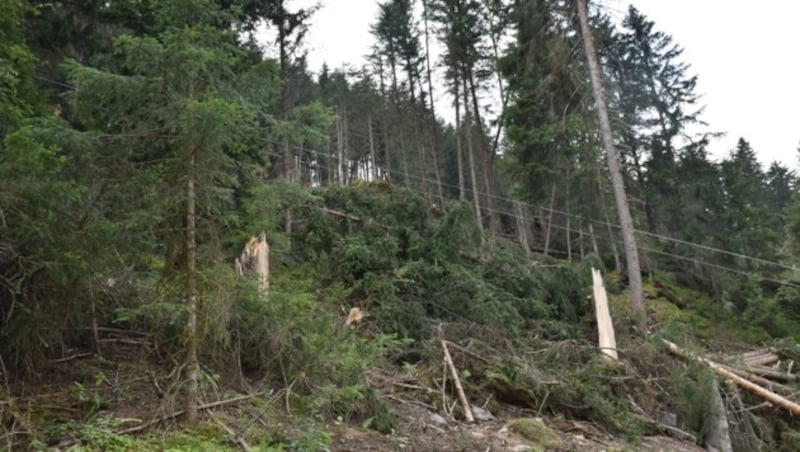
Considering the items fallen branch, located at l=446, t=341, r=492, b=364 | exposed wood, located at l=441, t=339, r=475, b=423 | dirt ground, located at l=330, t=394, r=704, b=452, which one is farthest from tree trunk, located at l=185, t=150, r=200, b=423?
fallen branch, located at l=446, t=341, r=492, b=364

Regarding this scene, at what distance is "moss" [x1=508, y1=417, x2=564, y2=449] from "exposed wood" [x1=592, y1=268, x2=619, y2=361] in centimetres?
363

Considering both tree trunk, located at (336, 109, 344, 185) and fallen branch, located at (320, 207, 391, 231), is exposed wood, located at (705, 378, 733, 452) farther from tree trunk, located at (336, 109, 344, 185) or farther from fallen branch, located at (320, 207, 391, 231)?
tree trunk, located at (336, 109, 344, 185)

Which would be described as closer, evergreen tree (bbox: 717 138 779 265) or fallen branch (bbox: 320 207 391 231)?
fallen branch (bbox: 320 207 391 231)

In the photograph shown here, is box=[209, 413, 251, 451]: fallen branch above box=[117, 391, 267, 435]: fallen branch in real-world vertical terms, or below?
below

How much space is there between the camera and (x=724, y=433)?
7297 millimetres

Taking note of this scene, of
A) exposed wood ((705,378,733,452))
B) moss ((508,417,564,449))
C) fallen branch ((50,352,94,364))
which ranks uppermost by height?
fallen branch ((50,352,94,364))

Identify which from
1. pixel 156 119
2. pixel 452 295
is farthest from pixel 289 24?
pixel 156 119

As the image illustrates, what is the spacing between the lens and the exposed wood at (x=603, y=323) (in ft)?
31.1

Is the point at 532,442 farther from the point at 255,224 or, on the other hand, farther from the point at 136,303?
the point at 136,303

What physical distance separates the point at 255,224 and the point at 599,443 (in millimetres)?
4864

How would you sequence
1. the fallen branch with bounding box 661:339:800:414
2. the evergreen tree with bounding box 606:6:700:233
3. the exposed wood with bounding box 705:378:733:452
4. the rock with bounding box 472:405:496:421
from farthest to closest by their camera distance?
the evergreen tree with bounding box 606:6:700:233 → the fallen branch with bounding box 661:339:800:414 → the exposed wood with bounding box 705:378:733:452 → the rock with bounding box 472:405:496:421

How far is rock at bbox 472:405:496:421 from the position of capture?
21.0 ft

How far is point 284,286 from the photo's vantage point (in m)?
7.12

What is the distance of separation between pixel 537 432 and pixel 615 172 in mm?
8860
